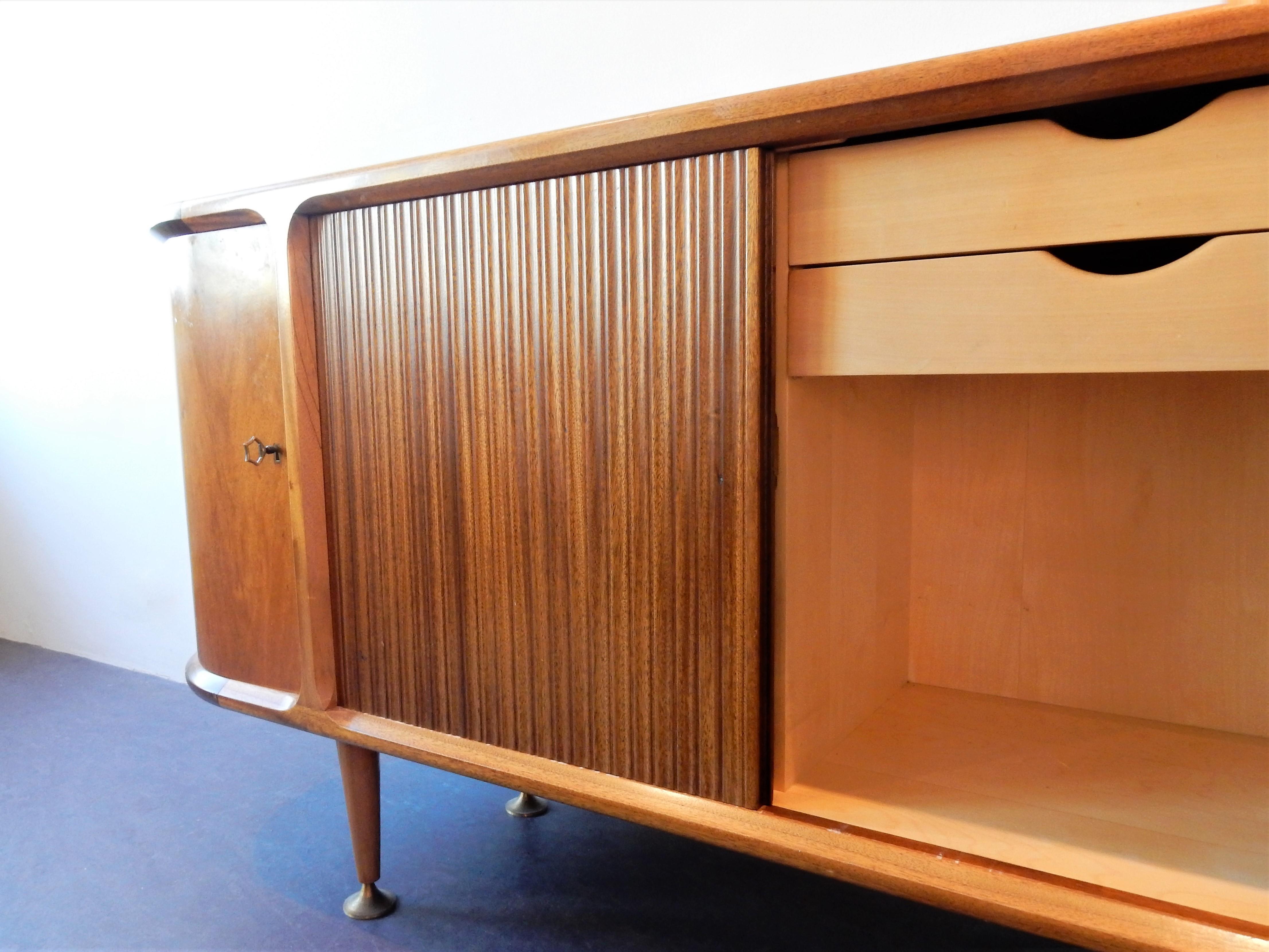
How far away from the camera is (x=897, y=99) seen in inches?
21.2

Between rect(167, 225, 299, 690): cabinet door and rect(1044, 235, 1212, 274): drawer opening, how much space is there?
0.70 m

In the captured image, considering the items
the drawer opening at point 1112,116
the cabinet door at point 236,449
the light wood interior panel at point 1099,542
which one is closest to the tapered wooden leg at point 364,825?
the cabinet door at point 236,449

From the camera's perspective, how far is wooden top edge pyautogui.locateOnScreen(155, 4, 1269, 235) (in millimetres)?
462

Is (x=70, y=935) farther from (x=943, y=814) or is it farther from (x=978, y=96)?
(x=978, y=96)

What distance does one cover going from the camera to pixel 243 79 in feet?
5.09

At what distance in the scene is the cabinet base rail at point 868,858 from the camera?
0.51m

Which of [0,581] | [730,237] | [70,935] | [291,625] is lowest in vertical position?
[70,935]

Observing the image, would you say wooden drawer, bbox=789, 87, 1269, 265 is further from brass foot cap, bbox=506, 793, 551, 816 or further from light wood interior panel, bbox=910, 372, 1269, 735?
brass foot cap, bbox=506, 793, 551, 816

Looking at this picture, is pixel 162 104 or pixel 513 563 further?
pixel 162 104

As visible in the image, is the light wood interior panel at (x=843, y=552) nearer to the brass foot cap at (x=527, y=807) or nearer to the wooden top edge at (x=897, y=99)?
the wooden top edge at (x=897, y=99)

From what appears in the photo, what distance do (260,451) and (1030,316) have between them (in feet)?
2.34

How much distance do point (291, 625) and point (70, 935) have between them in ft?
1.44

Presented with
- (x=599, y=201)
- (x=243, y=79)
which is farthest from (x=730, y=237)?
(x=243, y=79)

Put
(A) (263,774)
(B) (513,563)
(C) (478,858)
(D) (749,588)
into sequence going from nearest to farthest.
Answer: (D) (749,588), (B) (513,563), (C) (478,858), (A) (263,774)
